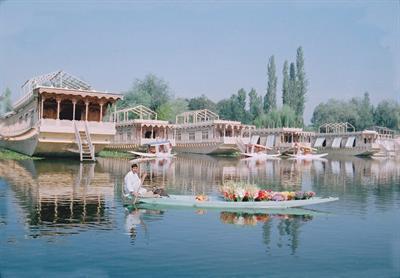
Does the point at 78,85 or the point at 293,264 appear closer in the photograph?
the point at 293,264

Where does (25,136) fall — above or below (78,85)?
below

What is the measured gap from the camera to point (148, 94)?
79062 millimetres

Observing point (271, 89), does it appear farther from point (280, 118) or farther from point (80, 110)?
point (80, 110)

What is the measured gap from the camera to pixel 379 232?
11219 mm

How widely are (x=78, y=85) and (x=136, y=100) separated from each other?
41.5 m

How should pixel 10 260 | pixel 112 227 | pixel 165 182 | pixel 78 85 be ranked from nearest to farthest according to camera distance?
pixel 10 260
pixel 112 227
pixel 165 182
pixel 78 85

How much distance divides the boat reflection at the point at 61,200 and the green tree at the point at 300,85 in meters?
53.1

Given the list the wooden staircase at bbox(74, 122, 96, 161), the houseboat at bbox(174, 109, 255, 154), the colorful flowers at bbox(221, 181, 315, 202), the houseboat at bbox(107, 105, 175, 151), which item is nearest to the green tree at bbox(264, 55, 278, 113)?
the houseboat at bbox(174, 109, 255, 154)

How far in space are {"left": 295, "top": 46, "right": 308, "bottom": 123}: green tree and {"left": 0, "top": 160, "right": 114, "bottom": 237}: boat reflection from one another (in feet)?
174

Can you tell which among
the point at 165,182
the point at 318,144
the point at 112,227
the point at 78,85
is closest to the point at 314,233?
the point at 112,227

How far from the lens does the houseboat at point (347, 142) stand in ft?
221

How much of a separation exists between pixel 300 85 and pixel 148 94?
2429cm

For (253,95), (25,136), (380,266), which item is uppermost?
(253,95)

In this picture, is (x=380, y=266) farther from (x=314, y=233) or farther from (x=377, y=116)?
(x=377, y=116)
